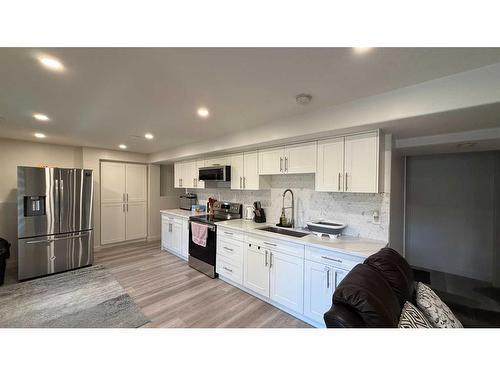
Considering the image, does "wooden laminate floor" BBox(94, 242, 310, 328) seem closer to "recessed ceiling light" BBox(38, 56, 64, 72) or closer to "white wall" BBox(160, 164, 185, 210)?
"white wall" BBox(160, 164, 185, 210)

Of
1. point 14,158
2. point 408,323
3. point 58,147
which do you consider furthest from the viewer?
point 58,147

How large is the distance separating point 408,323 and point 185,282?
9.05ft

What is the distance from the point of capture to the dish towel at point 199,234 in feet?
10.9

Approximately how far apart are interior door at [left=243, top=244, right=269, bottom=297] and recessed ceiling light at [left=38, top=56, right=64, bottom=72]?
95.6 inches

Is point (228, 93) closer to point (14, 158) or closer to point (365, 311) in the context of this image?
point (365, 311)

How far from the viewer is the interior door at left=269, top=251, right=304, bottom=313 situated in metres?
2.21

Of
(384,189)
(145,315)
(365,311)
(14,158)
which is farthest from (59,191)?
(384,189)

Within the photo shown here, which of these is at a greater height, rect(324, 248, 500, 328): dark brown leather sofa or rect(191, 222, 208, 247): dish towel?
rect(324, 248, 500, 328): dark brown leather sofa

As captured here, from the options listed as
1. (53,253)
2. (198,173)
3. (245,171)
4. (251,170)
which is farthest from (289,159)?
(53,253)

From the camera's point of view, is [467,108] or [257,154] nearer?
[467,108]

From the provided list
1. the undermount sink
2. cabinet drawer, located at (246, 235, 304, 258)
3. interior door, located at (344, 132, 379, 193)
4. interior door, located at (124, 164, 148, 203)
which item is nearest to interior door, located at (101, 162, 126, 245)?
interior door, located at (124, 164, 148, 203)

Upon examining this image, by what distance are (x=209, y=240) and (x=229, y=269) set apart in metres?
0.58

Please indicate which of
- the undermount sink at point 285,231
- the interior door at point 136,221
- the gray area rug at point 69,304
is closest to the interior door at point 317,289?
the undermount sink at point 285,231

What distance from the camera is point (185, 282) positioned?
305 cm
